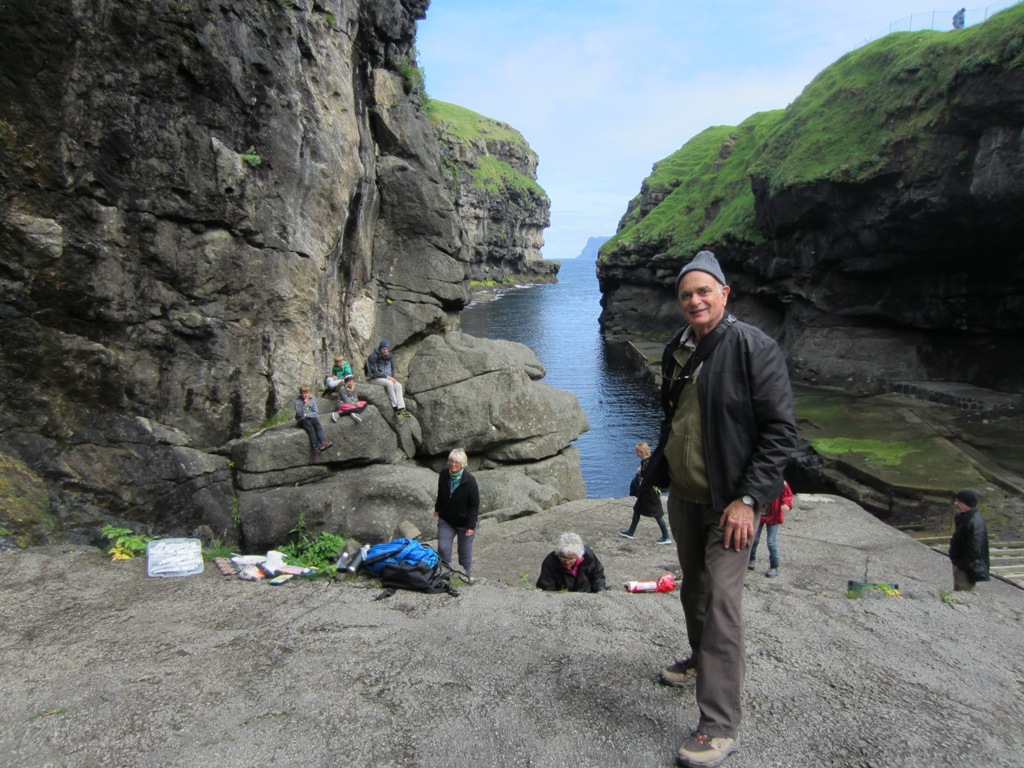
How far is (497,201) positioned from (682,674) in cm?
15127

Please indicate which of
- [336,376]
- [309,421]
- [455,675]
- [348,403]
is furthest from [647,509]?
[336,376]

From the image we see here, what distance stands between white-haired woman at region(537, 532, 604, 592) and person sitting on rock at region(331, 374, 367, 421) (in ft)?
37.9

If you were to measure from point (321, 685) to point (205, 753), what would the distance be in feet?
3.10

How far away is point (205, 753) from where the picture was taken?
4.41m

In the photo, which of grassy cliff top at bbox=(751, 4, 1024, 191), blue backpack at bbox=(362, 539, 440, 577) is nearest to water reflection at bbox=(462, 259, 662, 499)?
grassy cliff top at bbox=(751, 4, 1024, 191)

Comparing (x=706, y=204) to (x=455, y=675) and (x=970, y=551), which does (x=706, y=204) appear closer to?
(x=970, y=551)

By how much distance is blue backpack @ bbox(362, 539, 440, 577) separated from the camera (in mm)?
7875

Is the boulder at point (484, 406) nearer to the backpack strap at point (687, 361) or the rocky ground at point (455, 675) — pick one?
the rocky ground at point (455, 675)

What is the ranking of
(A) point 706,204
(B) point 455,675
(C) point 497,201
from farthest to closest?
(C) point 497,201, (A) point 706,204, (B) point 455,675

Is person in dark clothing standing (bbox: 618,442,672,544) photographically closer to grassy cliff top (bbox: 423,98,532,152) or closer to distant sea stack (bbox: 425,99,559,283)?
distant sea stack (bbox: 425,99,559,283)

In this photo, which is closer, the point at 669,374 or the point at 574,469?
the point at 669,374

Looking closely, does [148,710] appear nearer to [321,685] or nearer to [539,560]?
[321,685]

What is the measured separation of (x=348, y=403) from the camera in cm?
1912

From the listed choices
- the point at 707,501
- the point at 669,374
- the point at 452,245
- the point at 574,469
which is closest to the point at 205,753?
the point at 707,501
